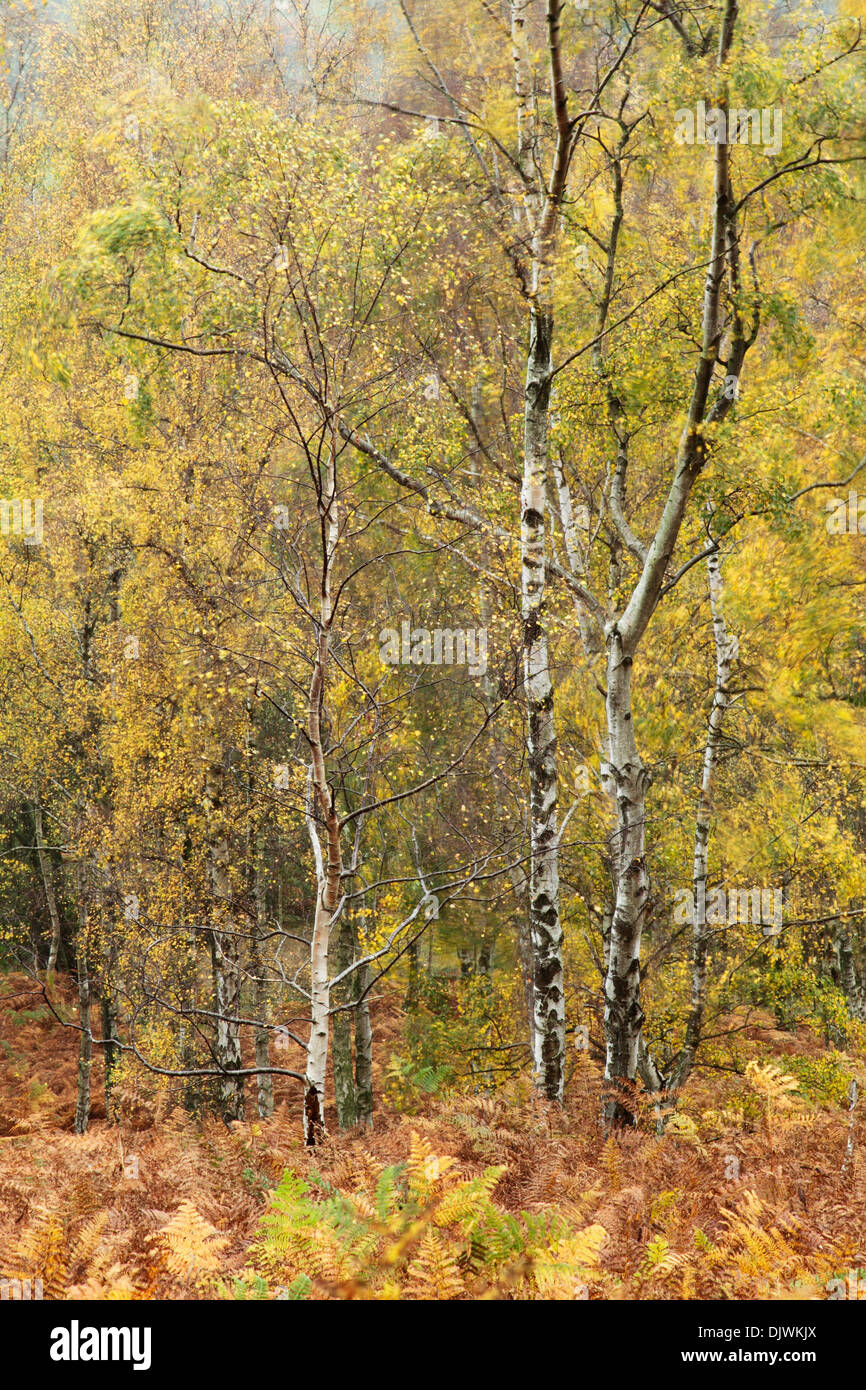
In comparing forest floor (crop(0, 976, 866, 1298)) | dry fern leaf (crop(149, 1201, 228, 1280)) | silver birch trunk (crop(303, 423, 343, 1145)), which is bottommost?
forest floor (crop(0, 976, 866, 1298))

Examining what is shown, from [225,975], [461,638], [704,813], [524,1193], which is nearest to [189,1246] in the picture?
[524,1193]

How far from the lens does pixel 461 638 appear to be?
38.3 feet

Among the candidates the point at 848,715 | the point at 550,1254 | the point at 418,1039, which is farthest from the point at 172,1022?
the point at 550,1254

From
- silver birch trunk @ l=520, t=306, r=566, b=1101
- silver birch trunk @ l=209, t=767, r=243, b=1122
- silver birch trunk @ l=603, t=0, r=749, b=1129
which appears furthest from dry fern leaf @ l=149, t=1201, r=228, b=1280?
silver birch trunk @ l=209, t=767, r=243, b=1122

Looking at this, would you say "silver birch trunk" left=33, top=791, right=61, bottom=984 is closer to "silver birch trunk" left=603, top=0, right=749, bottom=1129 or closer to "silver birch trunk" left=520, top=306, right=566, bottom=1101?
"silver birch trunk" left=520, top=306, right=566, bottom=1101

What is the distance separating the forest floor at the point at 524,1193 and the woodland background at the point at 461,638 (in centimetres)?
4

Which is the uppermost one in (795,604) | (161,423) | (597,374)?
(161,423)

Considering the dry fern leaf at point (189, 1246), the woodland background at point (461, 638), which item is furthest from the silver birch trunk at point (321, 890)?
the dry fern leaf at point (189, 1246)

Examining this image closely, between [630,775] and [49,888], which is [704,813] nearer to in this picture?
[630,775]

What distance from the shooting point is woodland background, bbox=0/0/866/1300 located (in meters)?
5.30

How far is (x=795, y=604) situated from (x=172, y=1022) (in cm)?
1036

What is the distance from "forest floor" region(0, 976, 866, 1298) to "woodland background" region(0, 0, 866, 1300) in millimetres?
38

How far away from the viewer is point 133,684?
12.8 meters
